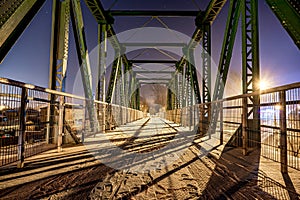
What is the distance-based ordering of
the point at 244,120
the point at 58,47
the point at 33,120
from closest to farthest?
the point at 33,120 → the point at 244,120 → the point at 58,47

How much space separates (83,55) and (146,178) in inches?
170

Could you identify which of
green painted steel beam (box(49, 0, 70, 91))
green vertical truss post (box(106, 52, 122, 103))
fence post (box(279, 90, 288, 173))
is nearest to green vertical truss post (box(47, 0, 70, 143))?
green painted steel beam (box(49, 0, 70, 91))

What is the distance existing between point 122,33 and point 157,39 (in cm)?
209

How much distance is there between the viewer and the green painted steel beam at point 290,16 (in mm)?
2371

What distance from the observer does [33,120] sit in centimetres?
336

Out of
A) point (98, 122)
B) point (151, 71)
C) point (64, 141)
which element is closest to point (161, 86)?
point (151, 71)

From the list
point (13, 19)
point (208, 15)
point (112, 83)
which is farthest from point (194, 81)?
point (13, 19)

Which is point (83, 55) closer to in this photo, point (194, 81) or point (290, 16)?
point (290, 16)

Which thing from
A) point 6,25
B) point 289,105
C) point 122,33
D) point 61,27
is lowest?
point 289,105

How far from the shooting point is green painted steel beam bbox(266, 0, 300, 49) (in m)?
2.37

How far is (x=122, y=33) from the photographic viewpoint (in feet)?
34.7

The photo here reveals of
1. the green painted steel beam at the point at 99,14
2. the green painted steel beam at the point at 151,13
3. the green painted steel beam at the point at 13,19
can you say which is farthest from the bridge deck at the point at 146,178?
the green painted steel beam at the point at 151,13

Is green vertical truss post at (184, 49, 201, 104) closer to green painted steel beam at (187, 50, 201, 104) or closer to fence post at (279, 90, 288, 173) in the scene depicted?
green painted steel beam at (187, 50, 201, 104)

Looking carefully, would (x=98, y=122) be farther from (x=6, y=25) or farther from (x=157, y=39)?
(x=157, y=39)
